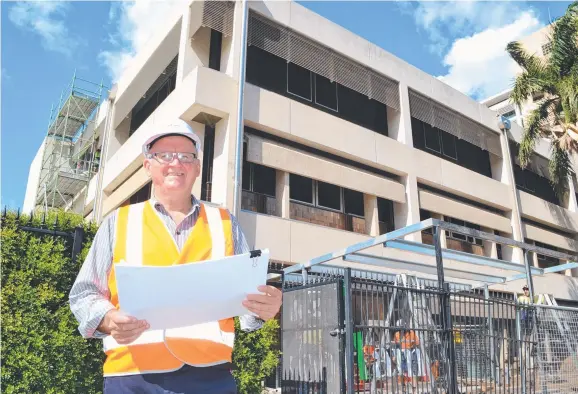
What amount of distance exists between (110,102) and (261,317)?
18.2 meters

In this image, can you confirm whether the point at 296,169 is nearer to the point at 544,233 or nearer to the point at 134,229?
the point at 134,229

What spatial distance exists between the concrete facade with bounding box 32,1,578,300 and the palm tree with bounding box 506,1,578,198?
222cm

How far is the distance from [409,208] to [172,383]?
1469 centimetres

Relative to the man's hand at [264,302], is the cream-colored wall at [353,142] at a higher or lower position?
higher

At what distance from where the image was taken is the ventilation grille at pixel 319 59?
43.5 ft

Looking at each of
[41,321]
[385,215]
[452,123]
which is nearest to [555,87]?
[452,123]

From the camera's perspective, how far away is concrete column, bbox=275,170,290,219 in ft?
42.4

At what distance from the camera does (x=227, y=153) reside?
38.0 feet

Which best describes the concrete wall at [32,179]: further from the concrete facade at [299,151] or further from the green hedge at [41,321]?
the green hedge at [41,321]

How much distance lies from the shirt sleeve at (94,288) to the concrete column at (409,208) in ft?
47.2

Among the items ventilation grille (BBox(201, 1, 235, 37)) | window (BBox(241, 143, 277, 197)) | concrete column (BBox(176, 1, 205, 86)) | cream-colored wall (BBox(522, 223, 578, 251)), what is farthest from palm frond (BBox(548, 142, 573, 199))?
concrete column (BBox(176, 1, 205, 86))

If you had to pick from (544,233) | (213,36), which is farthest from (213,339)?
(544,233)

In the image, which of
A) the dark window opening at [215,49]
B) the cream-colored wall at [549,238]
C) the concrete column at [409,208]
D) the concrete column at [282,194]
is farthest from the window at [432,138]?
the dark window opening at [215,49]

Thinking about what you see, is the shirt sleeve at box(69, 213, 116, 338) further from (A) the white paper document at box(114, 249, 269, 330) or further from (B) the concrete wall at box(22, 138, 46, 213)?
(B) the concrete wall at box(22, 138, 46, 213)
